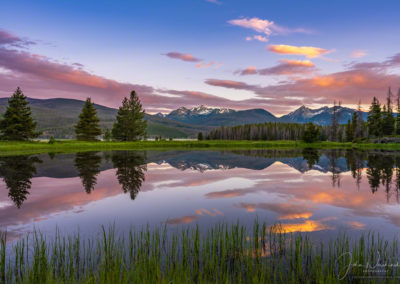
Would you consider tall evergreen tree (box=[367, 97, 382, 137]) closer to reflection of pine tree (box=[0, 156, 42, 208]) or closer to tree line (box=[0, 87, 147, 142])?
tree line (box=[0, 87, 147, 142])

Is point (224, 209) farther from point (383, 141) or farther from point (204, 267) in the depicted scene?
point (383, 141)

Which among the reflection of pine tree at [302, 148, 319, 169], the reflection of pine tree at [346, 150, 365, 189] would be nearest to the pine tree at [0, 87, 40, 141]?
the reflection of pine tree at [302, 148, 319, 169]

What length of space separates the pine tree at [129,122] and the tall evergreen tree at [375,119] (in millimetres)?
102739

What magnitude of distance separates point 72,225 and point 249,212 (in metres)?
9.88

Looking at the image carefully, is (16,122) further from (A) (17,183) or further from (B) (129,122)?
(A) (17,183)

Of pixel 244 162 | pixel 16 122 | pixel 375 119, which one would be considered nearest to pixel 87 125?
pixel 16 122

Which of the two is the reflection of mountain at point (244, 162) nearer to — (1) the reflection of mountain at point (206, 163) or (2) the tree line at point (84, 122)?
(1) the reflection of mountain at point (206, 163)

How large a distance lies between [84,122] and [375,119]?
124 m

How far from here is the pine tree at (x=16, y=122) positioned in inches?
2788

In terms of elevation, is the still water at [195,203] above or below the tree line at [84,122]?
below

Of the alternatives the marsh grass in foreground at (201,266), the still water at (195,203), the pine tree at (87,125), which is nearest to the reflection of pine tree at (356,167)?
the still water at (195,203)

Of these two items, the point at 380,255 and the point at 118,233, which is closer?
the point at 380,255

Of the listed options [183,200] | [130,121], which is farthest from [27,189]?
[130,121]

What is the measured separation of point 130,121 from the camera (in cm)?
9838
